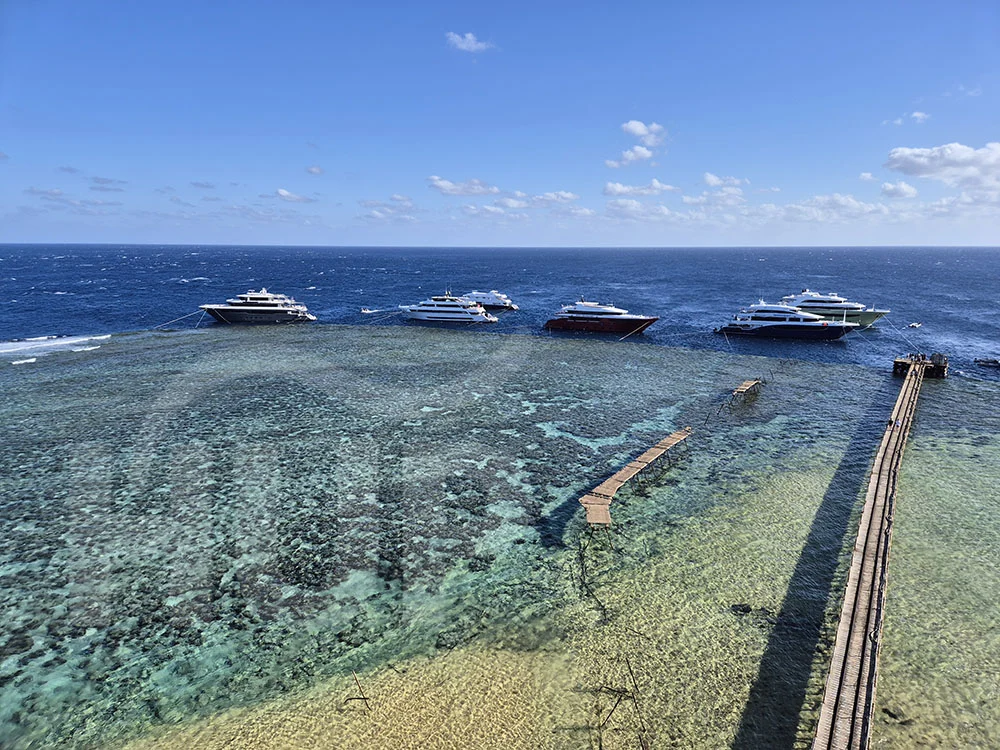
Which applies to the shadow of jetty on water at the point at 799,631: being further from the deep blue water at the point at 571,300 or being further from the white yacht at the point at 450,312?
the white yacht at the point at 450,312

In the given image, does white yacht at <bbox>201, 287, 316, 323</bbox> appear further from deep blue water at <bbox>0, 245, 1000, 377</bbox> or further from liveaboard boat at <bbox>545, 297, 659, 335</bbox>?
liveaboard boat at <bbox>545, 297, 659, 335</bbox>

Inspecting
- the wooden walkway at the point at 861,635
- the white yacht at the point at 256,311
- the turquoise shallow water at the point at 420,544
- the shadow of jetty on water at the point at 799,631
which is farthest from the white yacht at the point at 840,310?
the white yacht at the point at 256,311

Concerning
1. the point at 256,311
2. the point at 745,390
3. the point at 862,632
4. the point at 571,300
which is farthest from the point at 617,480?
the point at 571,300

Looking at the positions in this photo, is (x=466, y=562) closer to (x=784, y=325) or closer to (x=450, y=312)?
(x=784, y=325)

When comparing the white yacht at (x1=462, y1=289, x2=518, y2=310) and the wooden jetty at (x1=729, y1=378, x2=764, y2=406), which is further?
the white yacht at (x1=462, y1=289, x2=518, y2=310)

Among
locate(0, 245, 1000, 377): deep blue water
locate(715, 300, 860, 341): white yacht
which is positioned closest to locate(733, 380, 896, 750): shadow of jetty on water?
locate(0, 245, 1000, 377): deep blue water
